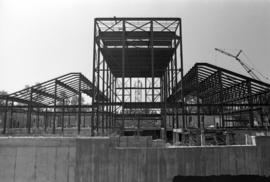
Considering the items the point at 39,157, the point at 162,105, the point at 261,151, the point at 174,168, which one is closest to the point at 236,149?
the point at 261,151

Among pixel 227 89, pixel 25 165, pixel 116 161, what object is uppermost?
pixel 227 89

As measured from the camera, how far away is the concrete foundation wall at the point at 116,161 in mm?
12812

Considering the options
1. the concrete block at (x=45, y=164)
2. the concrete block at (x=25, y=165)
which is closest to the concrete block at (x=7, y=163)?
the concrete block at (x=25, y=165)

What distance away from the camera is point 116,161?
12.9m

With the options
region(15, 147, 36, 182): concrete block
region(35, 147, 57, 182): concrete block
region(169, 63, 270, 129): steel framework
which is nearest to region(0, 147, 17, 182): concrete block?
region(15, 147, 36, 182): concrete block

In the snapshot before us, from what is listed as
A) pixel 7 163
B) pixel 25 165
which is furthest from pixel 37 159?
pixel 7 163

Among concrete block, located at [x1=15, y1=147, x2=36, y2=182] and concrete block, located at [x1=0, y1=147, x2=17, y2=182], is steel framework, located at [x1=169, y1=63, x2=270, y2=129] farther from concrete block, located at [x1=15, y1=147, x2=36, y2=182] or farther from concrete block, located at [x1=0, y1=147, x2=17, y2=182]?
concrete block, located at [x1=0, y1=147, x2=17, y2=182]

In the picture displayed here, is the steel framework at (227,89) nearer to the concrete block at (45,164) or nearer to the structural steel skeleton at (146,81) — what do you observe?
the structural steel skeleton at (146,81)

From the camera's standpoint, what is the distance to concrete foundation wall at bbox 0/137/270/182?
42.0ft

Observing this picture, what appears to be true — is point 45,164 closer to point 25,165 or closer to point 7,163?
point 25,165

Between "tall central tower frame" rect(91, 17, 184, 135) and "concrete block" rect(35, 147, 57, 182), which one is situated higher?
"tall central tower frame" rect(91, 17, 184, 135)

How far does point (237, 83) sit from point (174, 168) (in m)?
15.1

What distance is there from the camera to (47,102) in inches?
1401

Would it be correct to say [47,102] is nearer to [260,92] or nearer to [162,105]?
[162,105]
